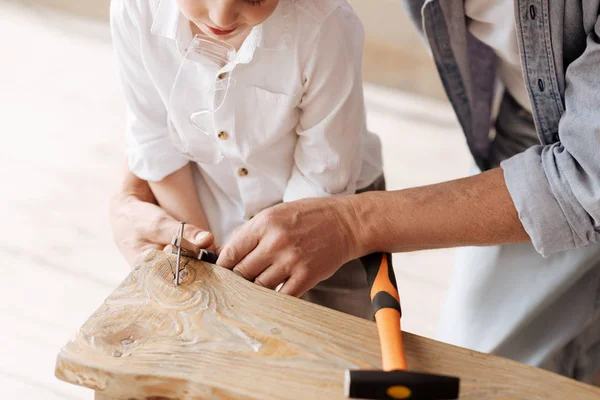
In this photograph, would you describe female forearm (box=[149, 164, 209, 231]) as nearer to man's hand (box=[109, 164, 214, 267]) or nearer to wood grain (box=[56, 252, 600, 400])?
man's hand (box=[109, 164, 214, 267])

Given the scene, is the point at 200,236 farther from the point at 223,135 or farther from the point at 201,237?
the point at 223,135

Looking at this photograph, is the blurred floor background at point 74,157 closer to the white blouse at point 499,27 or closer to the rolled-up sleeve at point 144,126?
the rolled-up sleeve at point 144,126

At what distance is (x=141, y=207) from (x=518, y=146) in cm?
60

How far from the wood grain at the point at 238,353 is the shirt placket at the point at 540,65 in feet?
1.39

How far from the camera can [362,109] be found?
39.9 inches

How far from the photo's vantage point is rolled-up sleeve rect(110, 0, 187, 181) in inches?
40.3

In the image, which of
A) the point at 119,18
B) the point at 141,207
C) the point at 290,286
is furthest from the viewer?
the point at 141,207

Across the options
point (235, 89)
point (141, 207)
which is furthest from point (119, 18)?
point (141, 207)

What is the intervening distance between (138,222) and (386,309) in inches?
19.3

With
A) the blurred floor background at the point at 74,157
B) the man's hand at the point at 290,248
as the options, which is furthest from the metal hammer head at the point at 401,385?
the blurred floor background at the point at 74,157

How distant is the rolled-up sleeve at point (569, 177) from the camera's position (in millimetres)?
833

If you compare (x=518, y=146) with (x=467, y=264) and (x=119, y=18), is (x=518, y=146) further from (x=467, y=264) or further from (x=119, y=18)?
(x=119, y=18)

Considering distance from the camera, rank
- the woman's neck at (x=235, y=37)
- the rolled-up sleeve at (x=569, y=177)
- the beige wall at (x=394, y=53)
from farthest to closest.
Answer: the beige wall at (x=394, y=53) < the woman's neck at (x=235, y=37) < the rolled-up sleeve at (x=569, y=177)

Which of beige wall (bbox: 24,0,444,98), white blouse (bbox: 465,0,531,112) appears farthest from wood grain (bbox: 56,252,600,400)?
beige wall (bbox: 24,0,444,98)
